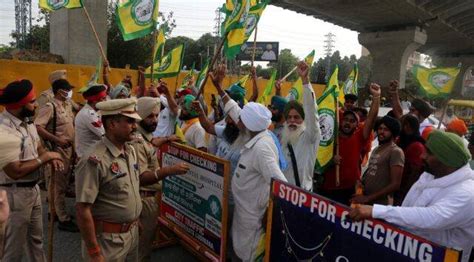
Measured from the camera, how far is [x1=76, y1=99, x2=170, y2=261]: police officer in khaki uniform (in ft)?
7.96

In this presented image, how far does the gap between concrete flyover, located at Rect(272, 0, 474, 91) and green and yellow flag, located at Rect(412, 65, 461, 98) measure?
1955cm

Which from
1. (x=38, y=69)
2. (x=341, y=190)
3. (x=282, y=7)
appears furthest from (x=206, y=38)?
(x=341, y=190)

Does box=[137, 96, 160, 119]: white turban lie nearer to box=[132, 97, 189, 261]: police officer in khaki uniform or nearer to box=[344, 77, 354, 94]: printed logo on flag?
box=[132, 97, 189, 261]: police officer in khaki uniform

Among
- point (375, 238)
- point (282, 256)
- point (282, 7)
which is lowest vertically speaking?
point (282, 256)

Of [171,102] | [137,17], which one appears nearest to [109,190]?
[171,102]

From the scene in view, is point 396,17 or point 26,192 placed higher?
point 396,17

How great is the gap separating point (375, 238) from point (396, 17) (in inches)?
1221

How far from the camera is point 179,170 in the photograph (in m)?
3.16

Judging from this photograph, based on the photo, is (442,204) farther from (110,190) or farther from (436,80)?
(436,80)

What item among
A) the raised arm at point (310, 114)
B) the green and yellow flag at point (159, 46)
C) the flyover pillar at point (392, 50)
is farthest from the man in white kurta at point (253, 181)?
the flyover pillar at point (392, 50)

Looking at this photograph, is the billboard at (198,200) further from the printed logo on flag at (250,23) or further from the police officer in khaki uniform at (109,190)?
the printed logo on flag at (250,23)

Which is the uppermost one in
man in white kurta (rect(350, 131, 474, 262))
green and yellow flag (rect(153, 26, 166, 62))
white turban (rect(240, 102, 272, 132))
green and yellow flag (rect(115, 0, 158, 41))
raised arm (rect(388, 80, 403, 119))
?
green and yellow flag (rect(115, 0, 158, 41))

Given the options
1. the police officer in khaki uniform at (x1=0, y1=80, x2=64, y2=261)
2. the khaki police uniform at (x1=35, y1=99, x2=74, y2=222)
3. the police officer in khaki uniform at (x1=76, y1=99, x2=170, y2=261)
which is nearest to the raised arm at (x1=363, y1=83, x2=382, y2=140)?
the police officer in khaki uniform at (x1=76, y1=99, x2=170, y2=261)

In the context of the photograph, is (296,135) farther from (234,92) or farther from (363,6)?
(363,6)
